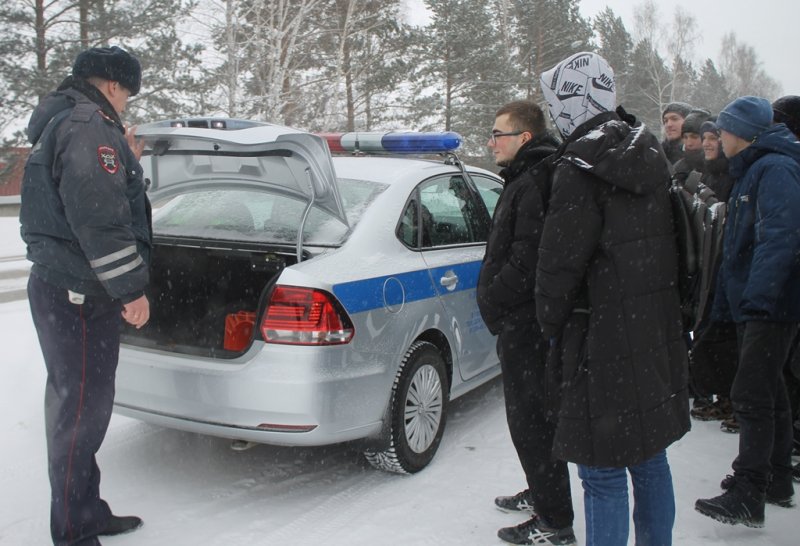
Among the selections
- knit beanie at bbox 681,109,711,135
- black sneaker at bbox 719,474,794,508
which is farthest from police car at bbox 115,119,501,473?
knit beanie at bbox 681,109,711,135

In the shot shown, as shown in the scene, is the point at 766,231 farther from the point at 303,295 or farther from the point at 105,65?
the point at 105,65

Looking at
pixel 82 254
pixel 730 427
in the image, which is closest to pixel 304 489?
pixel 82 254

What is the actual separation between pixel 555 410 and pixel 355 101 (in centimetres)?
2310

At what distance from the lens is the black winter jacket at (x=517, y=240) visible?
267cm

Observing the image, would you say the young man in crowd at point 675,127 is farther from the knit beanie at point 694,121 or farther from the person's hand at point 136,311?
the person's hand at point 136,311

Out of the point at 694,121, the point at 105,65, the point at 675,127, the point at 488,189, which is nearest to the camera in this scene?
the point at 105,65

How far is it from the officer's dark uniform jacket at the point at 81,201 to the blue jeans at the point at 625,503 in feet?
5.96

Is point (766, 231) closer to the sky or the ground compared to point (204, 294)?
closer to the sky

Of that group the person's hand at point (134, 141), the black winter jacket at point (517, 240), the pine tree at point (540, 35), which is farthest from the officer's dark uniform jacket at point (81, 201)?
the pine tree at point (540, 35)

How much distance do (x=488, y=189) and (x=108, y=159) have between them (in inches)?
110

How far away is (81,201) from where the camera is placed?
253 centimetres

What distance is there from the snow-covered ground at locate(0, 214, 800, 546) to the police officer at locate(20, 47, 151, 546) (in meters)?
0.52

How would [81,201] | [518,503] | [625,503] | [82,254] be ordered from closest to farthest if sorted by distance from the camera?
1. [625,503]
2. [81,201]
3. [82,254]
4. [518,503]

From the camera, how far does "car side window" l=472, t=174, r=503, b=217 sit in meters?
4.67
